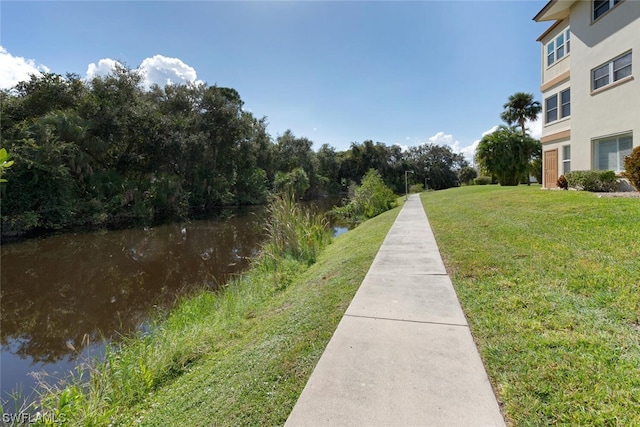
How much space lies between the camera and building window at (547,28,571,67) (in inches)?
519

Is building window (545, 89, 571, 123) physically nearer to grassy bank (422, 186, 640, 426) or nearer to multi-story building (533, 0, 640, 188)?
multi-story building (533, 0, 640, 188)

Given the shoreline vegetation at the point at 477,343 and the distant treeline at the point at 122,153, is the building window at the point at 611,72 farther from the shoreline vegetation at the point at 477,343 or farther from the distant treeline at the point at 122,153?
the distant treeline at the point at 122,153

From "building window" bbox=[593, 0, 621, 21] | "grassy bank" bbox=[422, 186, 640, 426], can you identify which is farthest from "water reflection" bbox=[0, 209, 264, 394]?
"building window" bbox=[593, 0, 621, 21]

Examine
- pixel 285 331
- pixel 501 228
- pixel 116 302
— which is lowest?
pixel 116 302

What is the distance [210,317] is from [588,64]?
1593 centimetres

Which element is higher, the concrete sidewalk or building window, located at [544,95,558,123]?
building window, located at [544,95,558,123]

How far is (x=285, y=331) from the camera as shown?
3465mm

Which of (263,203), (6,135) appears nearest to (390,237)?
(6,135)

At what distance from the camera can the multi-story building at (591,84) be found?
9789mm

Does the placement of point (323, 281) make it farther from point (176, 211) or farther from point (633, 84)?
point (176, 211)

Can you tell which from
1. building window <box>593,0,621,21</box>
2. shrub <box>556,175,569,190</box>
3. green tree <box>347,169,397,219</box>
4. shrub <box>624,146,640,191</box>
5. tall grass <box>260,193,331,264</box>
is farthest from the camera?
green tree <box>347,169,397,219</box>

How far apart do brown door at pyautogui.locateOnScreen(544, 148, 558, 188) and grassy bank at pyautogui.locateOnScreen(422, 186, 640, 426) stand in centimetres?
899

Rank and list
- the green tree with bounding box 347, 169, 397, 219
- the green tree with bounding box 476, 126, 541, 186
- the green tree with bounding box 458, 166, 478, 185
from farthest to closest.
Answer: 1. the green tree with bounding box 458, 166, 478, 185
2. the green tree with bounding box 476, 126, 541, 186
3. the green tree with bounding box 347, 169, 397, 219

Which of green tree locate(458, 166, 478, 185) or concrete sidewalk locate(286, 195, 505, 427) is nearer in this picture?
concrete sidewalk locate(286, 195, 505, 427)
